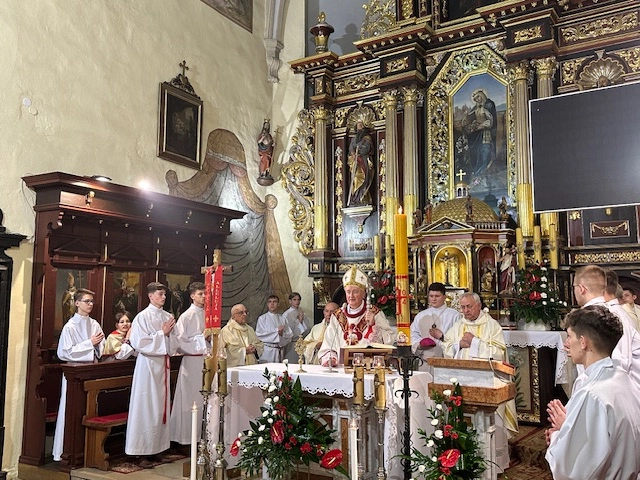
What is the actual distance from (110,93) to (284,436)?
20.2ft

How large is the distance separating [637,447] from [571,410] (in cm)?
30

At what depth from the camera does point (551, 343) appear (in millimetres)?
7969

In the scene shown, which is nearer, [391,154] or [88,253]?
[88,253]

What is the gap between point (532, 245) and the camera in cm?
940

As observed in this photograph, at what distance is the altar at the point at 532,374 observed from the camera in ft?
27.0

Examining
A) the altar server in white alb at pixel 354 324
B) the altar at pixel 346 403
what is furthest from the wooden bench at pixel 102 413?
the altar server in white alb at pixel 354 324

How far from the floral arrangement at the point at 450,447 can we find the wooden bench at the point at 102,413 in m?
3.73

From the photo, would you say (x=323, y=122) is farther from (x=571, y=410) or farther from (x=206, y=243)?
(x=571, y=410)

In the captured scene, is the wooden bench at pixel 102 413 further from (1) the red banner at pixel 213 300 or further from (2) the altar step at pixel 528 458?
(2) the altar step at pixel 528 458

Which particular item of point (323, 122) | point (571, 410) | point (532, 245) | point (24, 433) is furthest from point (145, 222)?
point (571, 410)

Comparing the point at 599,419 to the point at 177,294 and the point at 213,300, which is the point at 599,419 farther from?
the point at 177,294

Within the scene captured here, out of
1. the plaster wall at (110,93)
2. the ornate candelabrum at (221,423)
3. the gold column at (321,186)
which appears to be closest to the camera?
the ornate candelabrum at (221,423)

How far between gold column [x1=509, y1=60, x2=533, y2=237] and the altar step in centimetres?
339

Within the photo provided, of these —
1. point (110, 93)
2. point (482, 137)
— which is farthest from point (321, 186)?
point (110, 93)
